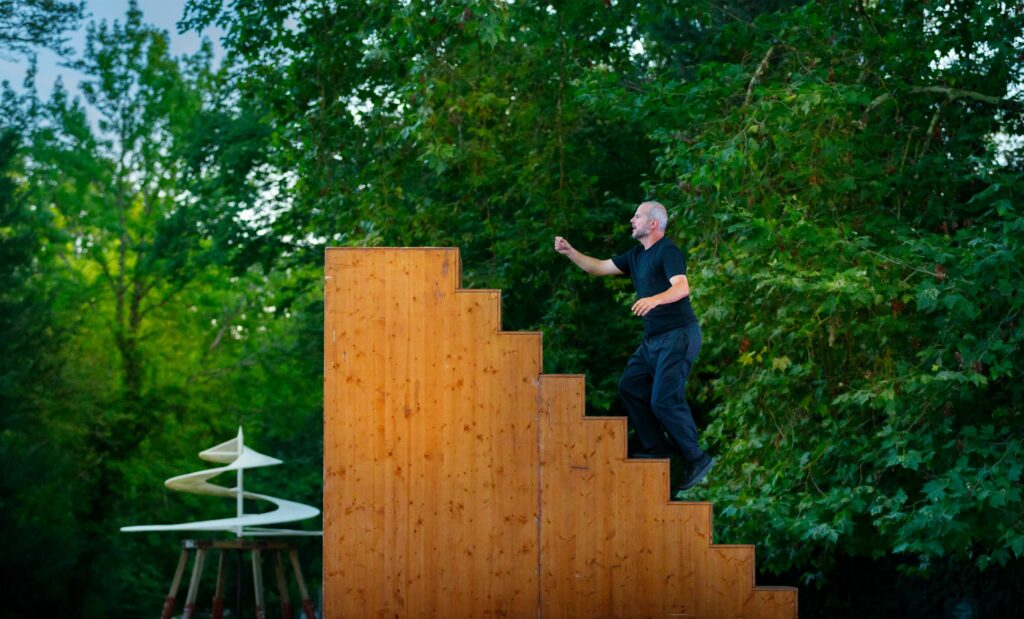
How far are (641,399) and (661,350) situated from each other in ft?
0.87

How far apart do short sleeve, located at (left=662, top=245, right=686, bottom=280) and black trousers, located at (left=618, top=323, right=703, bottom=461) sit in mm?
306

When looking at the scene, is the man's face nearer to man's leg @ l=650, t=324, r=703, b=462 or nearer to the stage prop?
man's leg @ l=650, t=324, r=703, b=462

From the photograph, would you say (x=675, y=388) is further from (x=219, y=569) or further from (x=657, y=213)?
(x=219, y=569)

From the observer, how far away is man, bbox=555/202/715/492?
22.2ft

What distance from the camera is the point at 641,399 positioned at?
22.8 ft

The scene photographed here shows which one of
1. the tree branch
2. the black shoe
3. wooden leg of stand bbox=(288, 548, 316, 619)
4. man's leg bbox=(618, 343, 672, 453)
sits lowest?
wooden leg of stand bbox=(288, 548, 316, 619)

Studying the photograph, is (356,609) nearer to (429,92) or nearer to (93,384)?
(429,92)

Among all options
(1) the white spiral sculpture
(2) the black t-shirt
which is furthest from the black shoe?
(1) the white spiral sculpture

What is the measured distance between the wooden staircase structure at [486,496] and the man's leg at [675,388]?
6.0 inches

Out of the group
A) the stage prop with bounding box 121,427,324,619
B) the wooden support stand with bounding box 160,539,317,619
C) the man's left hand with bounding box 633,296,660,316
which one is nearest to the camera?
the man's left hand with bounding box 633,296,660,316

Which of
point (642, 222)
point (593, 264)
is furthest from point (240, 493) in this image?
point (642, 222)

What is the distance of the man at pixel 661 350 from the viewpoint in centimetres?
678

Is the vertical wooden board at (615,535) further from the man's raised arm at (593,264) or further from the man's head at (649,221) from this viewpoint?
the man's head at (649,221)

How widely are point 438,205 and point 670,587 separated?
690 centimetres
